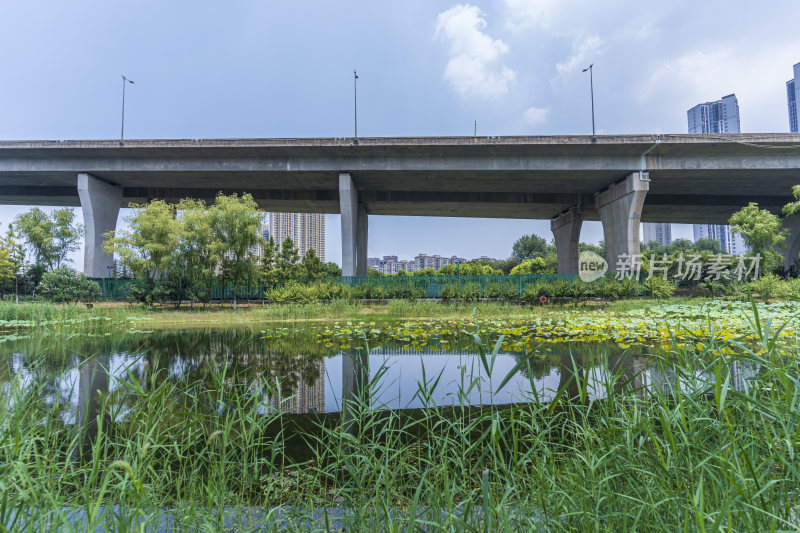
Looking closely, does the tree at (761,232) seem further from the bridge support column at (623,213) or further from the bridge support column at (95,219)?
the bridge support column at (95,219)

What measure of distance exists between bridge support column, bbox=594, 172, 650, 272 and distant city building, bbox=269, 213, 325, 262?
59.0 meters

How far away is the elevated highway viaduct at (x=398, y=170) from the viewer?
17859 mm

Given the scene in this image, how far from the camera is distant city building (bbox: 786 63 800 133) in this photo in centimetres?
3472

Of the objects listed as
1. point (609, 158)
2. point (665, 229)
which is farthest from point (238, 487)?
point (665, 229)

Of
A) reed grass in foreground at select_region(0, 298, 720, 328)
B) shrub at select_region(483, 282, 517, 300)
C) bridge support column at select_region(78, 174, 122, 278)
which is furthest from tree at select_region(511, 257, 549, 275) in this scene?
bridge support column at select_region(78, 174, 122, 278)

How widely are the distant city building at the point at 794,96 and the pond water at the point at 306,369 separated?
159 ft

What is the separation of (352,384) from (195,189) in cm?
2412

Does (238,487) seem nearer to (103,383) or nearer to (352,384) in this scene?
(352,384)

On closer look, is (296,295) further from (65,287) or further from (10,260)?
(10,260)

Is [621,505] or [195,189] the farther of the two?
[195,189]

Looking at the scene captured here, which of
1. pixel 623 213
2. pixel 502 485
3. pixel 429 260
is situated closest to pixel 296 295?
Answer: pixel 502 485

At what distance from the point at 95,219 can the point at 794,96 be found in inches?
2439

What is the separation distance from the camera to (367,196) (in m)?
24.7

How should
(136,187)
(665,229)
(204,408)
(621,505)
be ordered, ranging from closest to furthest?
(621,505) → (204,408) → (136,187) → (665,229)
